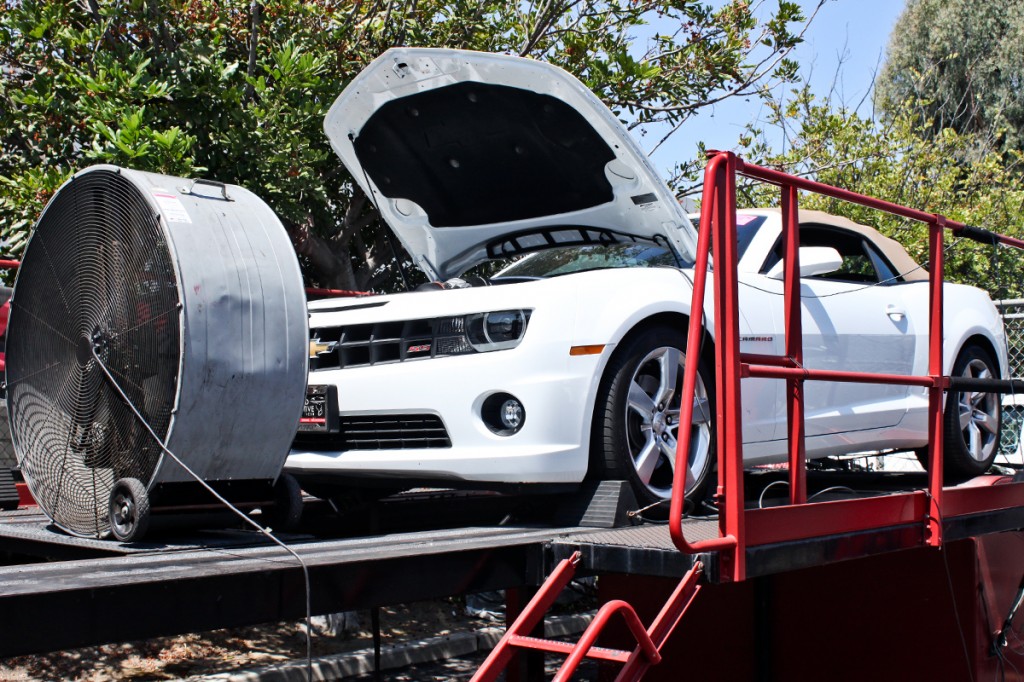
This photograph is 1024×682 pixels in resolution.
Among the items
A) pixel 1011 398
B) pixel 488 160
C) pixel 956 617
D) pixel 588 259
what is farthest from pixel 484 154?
pixel 1011 398

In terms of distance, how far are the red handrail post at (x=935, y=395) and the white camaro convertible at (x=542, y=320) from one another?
55cm

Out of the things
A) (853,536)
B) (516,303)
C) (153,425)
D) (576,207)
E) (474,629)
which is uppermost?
(576,207)

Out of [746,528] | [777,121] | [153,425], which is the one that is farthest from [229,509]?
[777,121]

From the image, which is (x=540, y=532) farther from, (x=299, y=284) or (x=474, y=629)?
(x=474, y=629)

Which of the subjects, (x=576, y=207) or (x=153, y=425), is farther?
(x=576, y=207)

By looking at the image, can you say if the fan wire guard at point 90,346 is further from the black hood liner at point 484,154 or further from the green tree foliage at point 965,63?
the green tree foliage at point 965,63

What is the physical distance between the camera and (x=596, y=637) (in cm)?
275

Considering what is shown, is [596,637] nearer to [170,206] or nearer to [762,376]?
[762,376]

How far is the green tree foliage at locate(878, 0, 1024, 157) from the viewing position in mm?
26625

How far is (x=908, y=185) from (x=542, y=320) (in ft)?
42.9

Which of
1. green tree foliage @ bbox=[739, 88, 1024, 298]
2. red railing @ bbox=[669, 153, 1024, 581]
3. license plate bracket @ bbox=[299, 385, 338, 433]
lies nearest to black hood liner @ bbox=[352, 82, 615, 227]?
red railing @ bbox=[669, 153, 1024, 581]

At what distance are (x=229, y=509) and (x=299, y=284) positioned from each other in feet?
2.53

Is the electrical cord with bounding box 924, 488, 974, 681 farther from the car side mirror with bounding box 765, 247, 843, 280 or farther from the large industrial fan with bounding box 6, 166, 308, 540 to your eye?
the large industrial fan with bounding box 6, 166, 308, 540

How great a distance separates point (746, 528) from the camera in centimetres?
323
